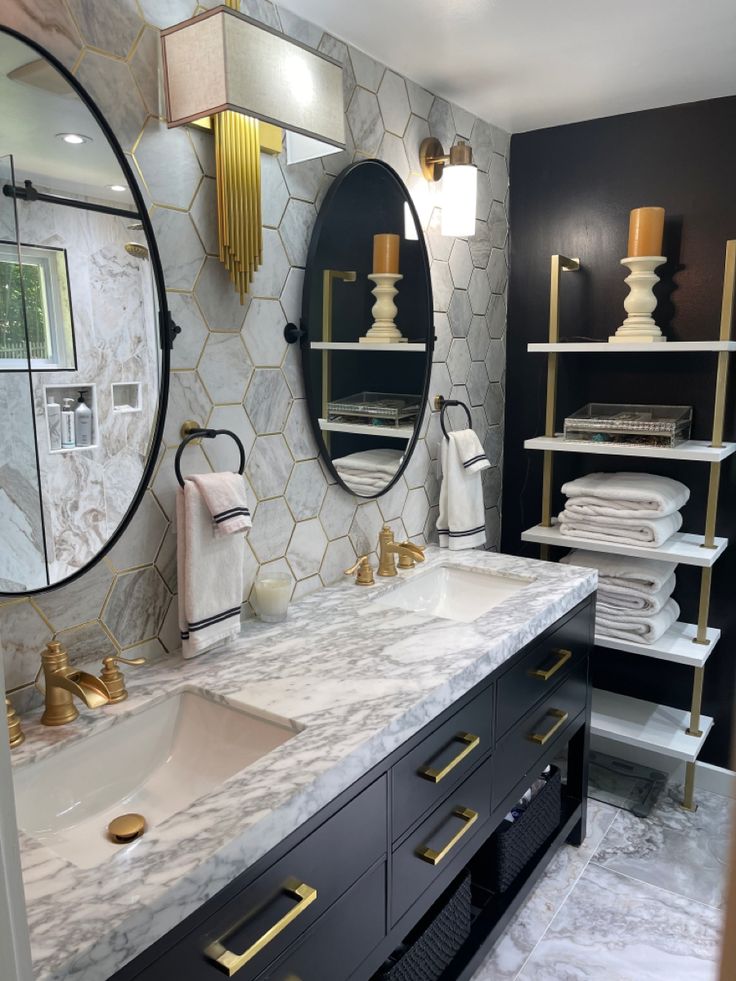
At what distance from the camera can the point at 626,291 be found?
99.0 inches

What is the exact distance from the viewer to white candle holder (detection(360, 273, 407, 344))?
6.56 feet

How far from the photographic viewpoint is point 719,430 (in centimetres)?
223

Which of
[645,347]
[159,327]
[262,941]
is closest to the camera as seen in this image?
[262,941]

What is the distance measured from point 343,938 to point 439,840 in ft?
1.02

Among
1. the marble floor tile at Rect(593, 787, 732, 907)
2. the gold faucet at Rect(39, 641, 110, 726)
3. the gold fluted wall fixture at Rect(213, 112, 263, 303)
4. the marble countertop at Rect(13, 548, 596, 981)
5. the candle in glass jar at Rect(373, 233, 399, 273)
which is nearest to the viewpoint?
the marble countertop at Rect(13, 548, 596, 981)

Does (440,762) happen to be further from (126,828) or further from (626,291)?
(626,291)

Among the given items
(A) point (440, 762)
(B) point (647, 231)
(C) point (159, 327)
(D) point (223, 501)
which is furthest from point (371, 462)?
(B) point (647, 231)

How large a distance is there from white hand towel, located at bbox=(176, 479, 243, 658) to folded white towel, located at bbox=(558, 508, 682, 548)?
4.29ft

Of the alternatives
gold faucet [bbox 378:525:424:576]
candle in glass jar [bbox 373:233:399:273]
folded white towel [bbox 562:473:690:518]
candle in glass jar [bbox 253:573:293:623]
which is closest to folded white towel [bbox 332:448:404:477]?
gold faucet [bbox 378:525:424:576]

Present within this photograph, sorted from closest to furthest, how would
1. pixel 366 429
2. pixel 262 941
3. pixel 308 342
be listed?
pixel 262 941 → pixel 308 342 → pixel 366 429

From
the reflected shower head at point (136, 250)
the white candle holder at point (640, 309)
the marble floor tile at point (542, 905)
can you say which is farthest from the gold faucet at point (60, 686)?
the white candle holder at point (640, 309)

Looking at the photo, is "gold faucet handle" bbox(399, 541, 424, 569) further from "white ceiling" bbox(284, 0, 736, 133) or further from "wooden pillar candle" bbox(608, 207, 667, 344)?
"white ceiling" bbox(284, 0, 736, 133)

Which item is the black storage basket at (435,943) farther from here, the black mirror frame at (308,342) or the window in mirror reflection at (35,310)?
the window in mirror reflection at (35,310)

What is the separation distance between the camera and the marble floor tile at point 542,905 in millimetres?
1836
